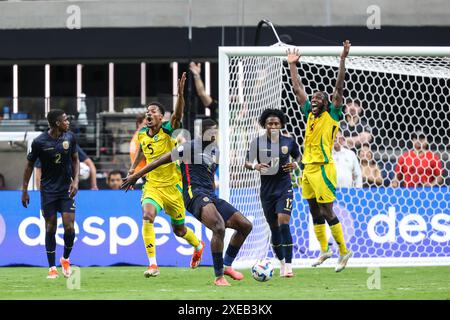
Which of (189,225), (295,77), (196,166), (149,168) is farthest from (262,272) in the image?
(189,225)

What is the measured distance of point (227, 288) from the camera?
1155 centimetres

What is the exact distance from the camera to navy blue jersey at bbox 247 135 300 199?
13602mm

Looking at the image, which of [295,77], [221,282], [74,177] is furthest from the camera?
[74,177]

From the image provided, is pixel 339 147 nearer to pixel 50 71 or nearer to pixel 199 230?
pixel 199 230

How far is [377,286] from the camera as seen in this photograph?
11453 mm

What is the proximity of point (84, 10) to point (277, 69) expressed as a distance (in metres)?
8.22

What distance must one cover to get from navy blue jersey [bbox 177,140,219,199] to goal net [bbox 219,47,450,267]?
1.52 m

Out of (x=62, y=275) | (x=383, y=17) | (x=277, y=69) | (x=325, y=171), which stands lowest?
(x=62, y=275)

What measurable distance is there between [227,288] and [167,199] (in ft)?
8.12

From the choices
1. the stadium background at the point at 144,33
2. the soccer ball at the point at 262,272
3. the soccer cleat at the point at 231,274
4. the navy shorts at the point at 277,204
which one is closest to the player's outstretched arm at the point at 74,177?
the navy shorts at the point at 277,204

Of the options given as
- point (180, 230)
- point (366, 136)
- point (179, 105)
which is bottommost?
point (180, 230)

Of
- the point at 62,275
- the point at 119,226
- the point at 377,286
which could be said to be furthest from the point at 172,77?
the point at 377,286

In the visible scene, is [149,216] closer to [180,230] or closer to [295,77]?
[180,230]

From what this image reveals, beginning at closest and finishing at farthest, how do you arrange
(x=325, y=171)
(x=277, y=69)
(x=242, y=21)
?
(x=325, y=171), (x=277, y=69), (x=242, y=21)
